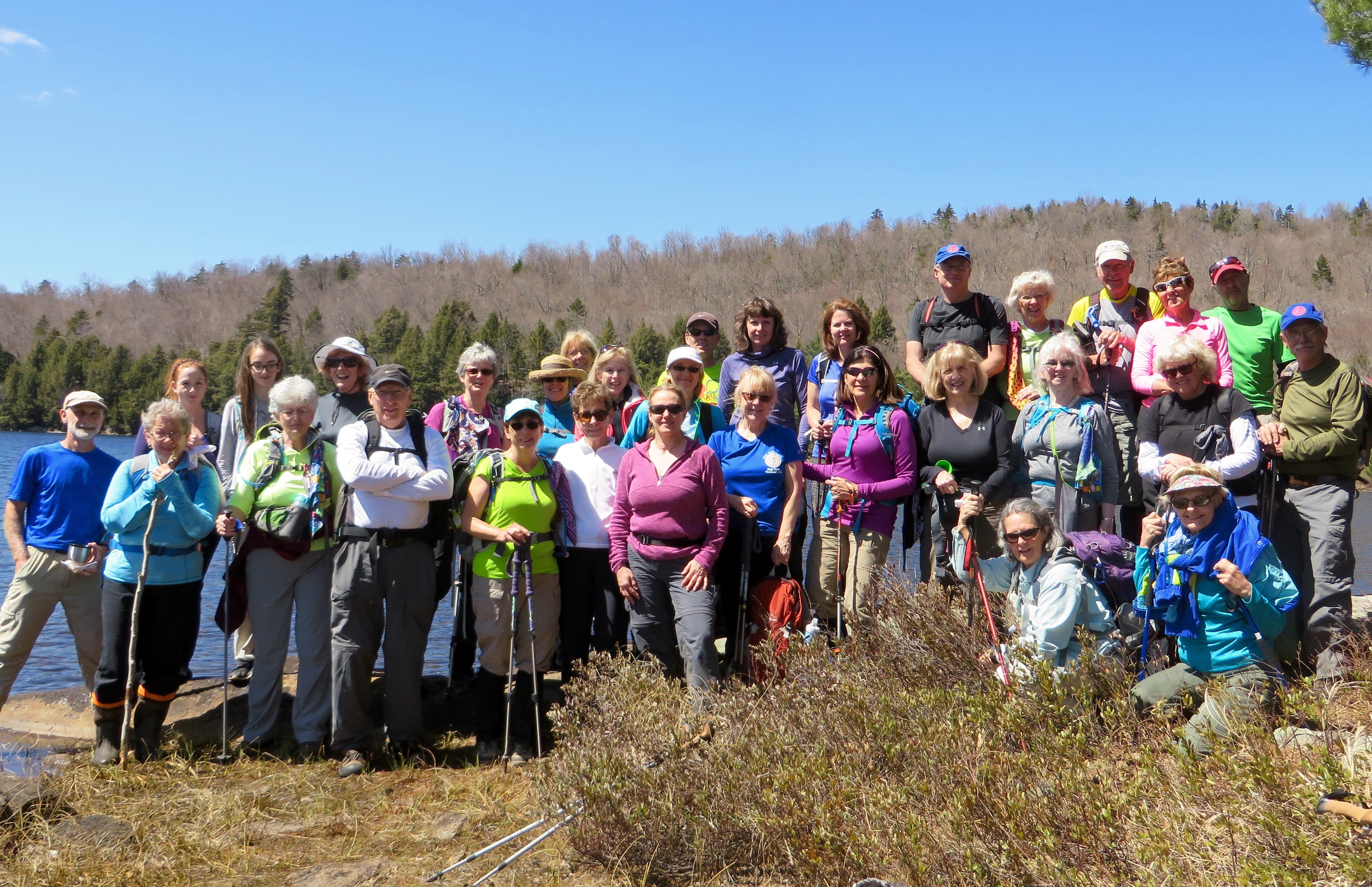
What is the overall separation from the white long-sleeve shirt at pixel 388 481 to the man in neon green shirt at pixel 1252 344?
15.5ft

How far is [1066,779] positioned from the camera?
125 inches

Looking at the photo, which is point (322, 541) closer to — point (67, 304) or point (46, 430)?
point (46, 430)

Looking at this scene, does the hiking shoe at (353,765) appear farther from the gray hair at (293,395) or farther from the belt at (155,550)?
the gray hair at (293,395)

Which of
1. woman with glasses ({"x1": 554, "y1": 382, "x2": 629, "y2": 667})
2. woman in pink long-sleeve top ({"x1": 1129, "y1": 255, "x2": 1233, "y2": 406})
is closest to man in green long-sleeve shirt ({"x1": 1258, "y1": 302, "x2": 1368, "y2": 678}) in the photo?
woman in pink long-sleeve top ({"x1": 1129, "y1": 255, "x2": 1233, "y2": 406})

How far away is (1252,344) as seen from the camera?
18.9ft

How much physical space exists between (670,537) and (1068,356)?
95.4 inches

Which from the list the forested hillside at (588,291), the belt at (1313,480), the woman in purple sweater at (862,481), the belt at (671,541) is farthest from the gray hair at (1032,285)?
the forested hillside at (588,291)

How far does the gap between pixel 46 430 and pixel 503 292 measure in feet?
152

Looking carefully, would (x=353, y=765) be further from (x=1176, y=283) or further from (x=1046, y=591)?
(x=1176, y=283)

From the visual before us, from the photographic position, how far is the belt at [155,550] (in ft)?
17.9

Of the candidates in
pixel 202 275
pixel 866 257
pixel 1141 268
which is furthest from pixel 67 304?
pixel 1141 268

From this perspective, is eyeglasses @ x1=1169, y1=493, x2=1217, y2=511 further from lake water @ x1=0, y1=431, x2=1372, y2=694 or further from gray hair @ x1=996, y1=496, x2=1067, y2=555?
lake water @ x1=0, y1=431, x2=1372, y2=694

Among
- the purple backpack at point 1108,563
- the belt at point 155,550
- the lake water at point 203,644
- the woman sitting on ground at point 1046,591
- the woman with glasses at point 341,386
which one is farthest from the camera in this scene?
the lake water at point 203,644

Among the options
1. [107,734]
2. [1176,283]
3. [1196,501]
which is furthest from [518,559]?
[1176,283]
